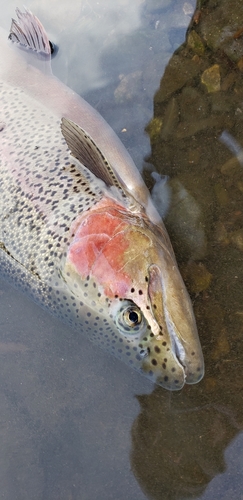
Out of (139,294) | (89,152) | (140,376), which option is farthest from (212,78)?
(140,376)

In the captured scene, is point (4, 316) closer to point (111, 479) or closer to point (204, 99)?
point (111, 479)

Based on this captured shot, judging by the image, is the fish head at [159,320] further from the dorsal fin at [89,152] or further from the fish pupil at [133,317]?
the dorsal fin at [89,152]

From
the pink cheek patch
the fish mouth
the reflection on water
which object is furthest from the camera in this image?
Result: the reflection on water

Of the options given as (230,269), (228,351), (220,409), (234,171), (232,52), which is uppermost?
(232,52)

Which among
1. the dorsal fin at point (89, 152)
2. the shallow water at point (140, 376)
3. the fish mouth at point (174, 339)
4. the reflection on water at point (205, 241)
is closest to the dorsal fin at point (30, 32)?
the shallow water at point (140, 376)

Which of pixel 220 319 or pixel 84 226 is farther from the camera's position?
pixel 220 319

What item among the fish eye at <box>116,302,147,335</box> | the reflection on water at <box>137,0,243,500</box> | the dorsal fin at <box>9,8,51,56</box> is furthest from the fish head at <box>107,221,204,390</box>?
the dorsal fin at <box>9,8,51,56</box>

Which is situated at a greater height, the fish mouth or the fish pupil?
the fish pupil

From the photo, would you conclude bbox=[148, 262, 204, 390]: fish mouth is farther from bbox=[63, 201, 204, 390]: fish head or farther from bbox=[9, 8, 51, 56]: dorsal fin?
bbox=[9, 8, 51, 56]: dorsal fin

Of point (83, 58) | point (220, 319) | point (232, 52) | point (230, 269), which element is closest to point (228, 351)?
point (220, 319)
